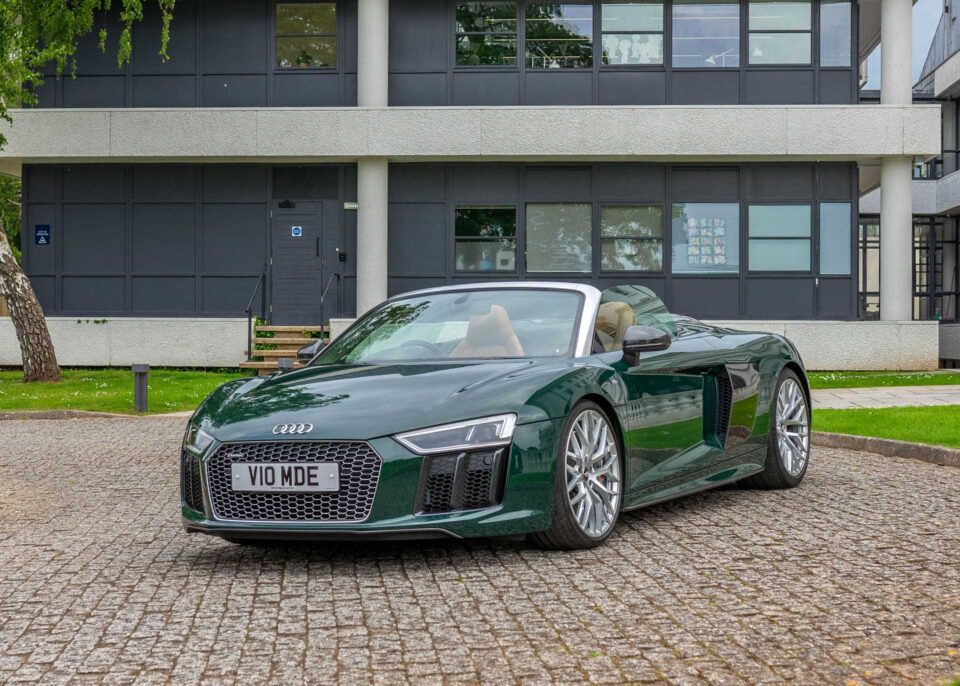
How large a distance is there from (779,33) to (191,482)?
75.7 feet

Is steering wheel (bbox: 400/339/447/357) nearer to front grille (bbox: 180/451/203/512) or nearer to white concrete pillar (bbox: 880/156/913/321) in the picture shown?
front grille (bbox: 180/451/203/512)

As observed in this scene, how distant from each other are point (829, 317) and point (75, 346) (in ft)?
52.2

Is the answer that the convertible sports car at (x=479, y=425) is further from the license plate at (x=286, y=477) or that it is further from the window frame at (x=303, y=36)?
the window frame at (x=303, y=36)

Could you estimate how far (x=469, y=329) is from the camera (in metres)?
7.35

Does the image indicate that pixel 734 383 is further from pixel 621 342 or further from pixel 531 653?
pixel 531 653

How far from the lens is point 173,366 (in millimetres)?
26984

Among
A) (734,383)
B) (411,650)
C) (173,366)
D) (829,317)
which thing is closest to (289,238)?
(173,366)

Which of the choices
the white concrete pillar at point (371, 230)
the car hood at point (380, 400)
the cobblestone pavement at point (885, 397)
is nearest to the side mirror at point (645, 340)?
the car hood at point (380, 400)

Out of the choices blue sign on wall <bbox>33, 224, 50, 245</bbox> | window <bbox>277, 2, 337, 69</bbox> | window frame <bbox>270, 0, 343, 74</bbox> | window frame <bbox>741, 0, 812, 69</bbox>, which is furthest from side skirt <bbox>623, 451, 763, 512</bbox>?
blue sign on wall <bbox>33, 224, 50, 245</bbox>

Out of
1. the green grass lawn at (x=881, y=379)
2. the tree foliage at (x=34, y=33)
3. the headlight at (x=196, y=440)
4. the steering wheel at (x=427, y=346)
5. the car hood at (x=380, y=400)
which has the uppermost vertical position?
the tree foliage at (x=34, y=33)

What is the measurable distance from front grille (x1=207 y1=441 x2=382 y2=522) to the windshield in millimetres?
1357

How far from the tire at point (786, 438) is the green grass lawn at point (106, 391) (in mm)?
10975

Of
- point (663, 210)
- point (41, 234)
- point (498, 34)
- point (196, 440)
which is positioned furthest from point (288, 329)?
point (196, 440)

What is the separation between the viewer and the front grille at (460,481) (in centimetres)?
590
